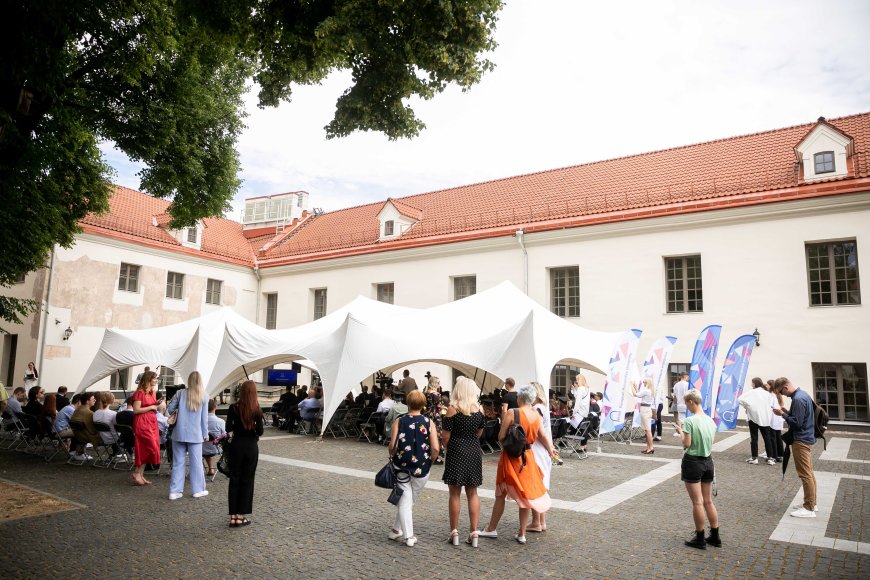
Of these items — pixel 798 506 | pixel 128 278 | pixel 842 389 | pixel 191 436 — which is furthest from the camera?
pixel 128 278

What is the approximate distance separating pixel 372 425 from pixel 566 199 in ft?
44.4

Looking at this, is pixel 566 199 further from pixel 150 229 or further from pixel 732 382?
pixel 150 229

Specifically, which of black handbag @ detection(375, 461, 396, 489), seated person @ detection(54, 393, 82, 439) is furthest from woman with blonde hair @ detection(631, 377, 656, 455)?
seated person @ detection(54, 393, 82, 439)

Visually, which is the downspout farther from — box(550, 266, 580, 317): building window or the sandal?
the sandal

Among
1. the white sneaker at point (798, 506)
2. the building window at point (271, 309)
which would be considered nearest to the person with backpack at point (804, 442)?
the white sneaker at point (798, 506)

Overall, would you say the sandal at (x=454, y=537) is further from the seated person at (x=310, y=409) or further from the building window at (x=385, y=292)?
the building window at (x=385, y=292)

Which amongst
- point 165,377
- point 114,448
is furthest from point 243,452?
point 165,377

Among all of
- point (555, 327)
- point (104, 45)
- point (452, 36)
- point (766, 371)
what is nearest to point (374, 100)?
point (452, 36)

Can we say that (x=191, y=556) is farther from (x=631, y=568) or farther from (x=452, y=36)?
(x=452, y=36)

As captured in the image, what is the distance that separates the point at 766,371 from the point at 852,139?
7500 mm

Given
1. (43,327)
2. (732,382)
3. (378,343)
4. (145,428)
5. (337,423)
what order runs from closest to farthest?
(145,428) → (732,382) → (378,343) → (337,423) → (43,327)

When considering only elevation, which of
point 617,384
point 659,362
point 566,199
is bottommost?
point 617,384

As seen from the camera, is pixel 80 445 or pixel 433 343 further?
pixel 433 343

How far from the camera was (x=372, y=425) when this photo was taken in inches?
507
